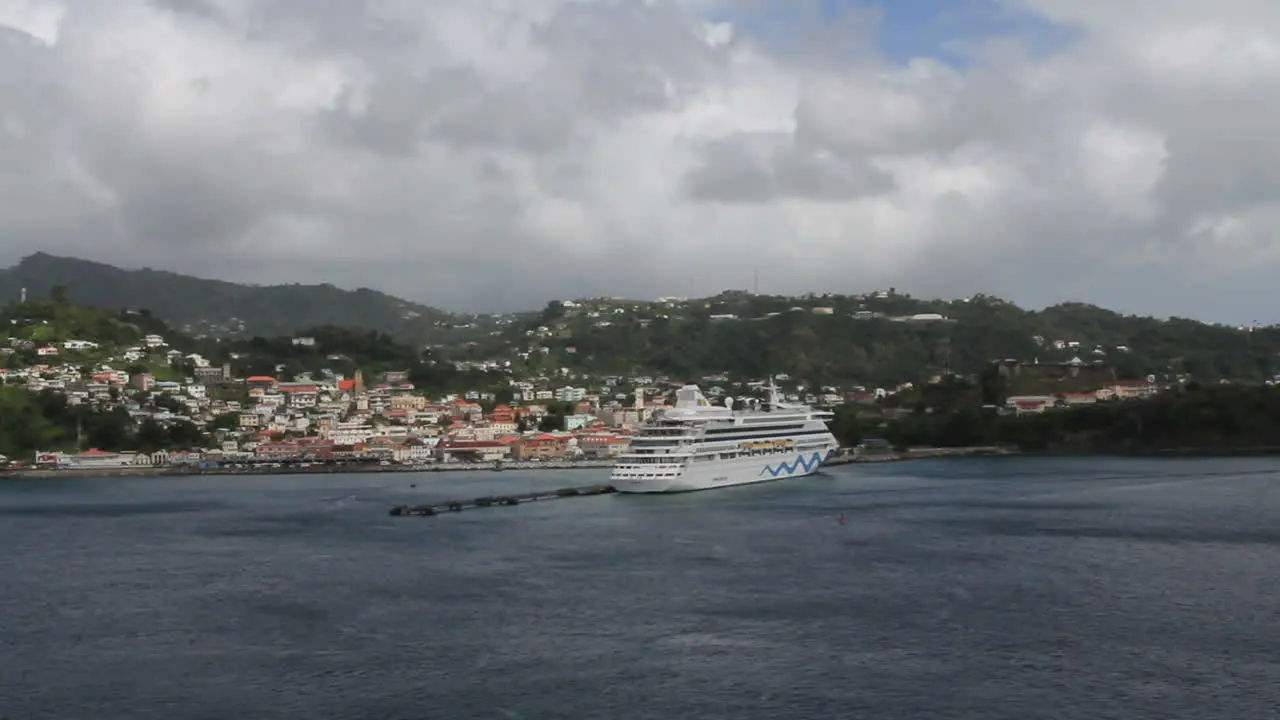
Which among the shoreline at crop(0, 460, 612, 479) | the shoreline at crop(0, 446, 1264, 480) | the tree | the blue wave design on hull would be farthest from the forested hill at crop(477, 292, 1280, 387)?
the blue wave design on hull

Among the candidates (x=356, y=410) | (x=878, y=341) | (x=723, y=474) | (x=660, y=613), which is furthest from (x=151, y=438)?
(x=878, y=341)

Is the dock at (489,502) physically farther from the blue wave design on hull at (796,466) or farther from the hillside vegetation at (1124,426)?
the hillside vegetation at (1124,426)

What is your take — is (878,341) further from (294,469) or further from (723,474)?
(723,474)

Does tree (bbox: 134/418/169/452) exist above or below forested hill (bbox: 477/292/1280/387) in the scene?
below

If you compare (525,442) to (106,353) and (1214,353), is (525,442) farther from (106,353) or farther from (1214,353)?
(1214,353)

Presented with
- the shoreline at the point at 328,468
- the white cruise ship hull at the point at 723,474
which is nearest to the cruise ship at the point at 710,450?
the white cruise ship hull at the point at 723,474

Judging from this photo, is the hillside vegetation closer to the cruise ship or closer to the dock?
the cruise ship

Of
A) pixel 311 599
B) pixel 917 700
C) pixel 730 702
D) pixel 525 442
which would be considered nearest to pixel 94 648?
pixel 311 599
